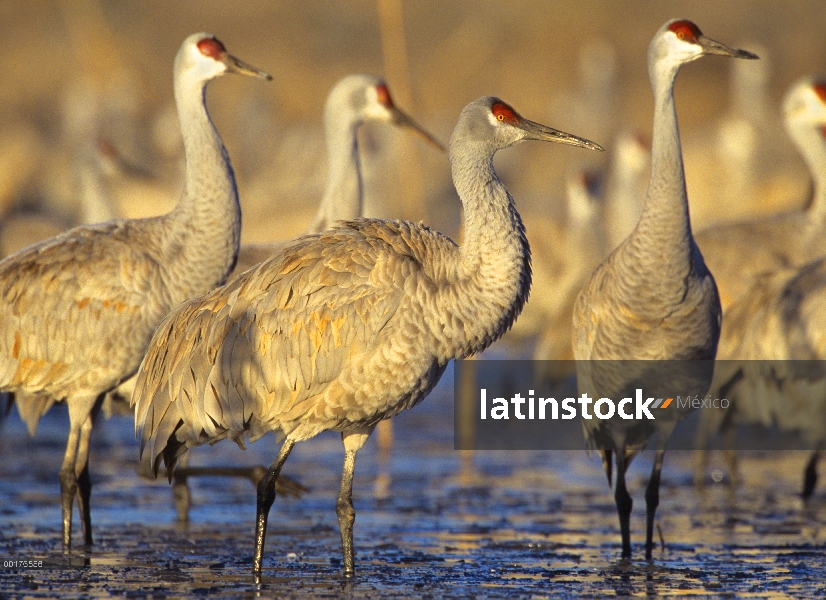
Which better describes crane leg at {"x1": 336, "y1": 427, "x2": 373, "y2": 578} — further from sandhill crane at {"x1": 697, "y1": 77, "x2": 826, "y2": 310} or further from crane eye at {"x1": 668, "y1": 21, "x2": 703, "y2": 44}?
sandhill crane at {"x1": 697, "y1": 77, "x2": 826, "y2": 310}

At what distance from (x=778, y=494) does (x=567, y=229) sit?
4.97m

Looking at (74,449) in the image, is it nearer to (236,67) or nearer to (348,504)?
(348,504)

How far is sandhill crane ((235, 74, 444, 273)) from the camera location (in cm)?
823

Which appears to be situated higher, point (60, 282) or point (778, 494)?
point (60, 282)

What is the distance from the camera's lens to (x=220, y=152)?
715 centimetres

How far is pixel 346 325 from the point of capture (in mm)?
5527

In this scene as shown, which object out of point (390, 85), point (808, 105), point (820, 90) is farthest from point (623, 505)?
point (390, 85)

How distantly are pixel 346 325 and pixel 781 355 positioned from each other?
3521 mm

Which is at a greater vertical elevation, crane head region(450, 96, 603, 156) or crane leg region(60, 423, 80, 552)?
crane head region(450, 96, 603, 156)

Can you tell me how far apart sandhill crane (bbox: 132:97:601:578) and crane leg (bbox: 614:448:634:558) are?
51.1 inches

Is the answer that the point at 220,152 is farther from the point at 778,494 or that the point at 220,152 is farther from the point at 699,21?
the point at 699,21

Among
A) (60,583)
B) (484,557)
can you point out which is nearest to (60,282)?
(60,583)

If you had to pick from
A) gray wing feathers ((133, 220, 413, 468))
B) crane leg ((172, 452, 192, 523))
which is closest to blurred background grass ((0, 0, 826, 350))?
crane leg ((172, 452, 192, 523))

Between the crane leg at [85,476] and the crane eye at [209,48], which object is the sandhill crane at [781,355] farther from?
the crane leg at [85,476]
